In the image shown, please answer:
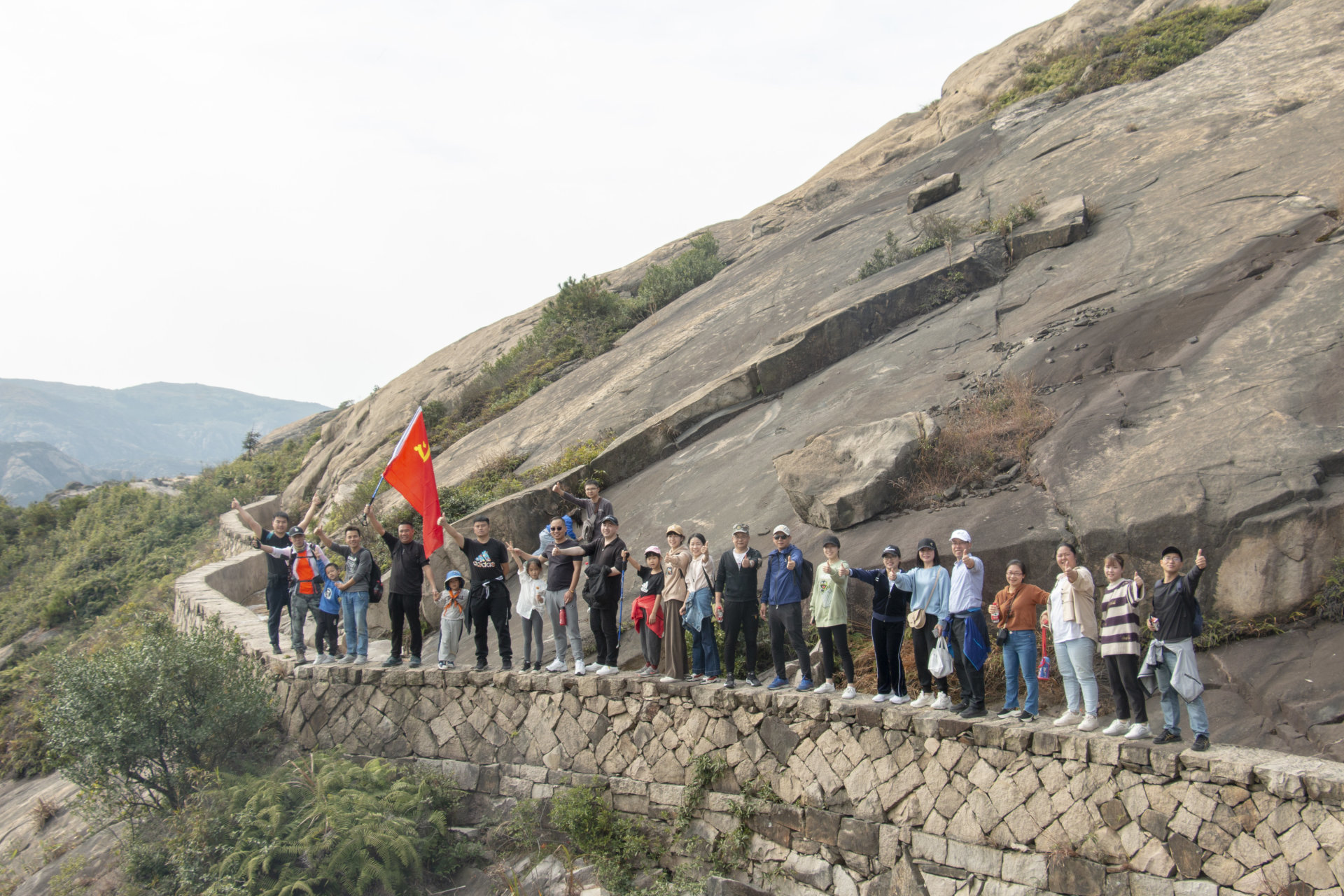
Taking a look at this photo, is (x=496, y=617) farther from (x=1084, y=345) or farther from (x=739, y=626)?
(x=1084, y=345)

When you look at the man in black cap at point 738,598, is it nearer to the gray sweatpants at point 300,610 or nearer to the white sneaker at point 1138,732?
the white sneaker at point 1138,732

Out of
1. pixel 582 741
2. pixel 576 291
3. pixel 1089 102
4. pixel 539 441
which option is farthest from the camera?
pixel 576 291

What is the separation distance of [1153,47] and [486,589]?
19.5 m

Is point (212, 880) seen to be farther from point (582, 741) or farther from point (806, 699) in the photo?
point (806, 699)

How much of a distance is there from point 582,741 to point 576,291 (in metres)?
17.4

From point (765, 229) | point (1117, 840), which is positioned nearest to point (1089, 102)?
point (765, 229)

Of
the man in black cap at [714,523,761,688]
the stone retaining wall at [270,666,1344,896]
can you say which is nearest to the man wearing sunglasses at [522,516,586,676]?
the stone retaining wall at [270,666,1344,896]

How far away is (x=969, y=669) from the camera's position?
7406mm

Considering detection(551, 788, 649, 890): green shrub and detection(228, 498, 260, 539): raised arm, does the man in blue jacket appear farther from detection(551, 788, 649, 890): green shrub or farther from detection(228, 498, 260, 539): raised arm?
detection(228, 498, 260, 539): raised arm

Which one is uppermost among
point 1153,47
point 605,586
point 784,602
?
point 1153,47

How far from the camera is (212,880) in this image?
30.5 feet

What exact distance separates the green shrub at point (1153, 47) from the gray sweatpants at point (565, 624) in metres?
17.7

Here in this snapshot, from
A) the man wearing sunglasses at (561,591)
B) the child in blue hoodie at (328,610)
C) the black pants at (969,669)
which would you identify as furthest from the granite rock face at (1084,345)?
the child in blue hoodie at (328,610)

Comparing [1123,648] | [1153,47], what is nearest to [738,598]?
[1123,648]
